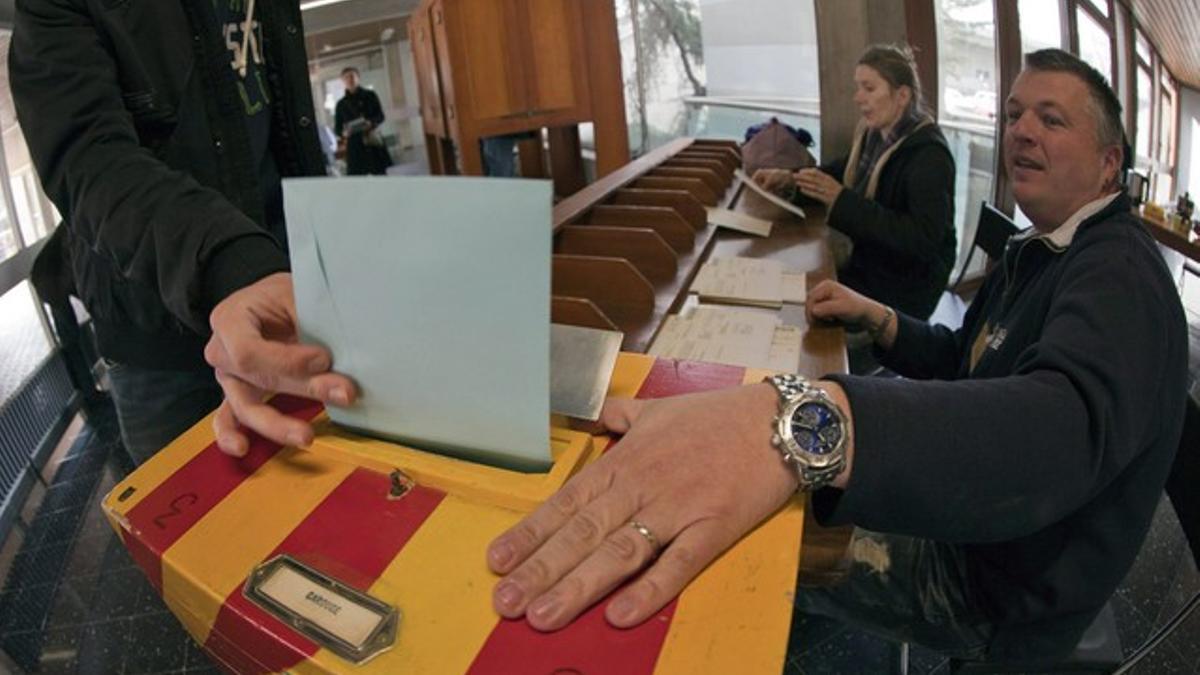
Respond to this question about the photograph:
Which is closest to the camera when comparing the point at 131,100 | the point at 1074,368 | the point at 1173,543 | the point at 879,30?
the point at 1074,368

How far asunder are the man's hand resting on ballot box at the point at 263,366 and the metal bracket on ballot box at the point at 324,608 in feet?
0.45

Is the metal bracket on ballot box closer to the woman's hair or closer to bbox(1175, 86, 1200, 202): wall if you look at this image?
bbox(1175, 86, 1200, 202): wall

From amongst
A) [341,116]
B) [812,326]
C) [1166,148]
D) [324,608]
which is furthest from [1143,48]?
[341,116]

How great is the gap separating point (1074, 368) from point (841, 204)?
52.0 inches

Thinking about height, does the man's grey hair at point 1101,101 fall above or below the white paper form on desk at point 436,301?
above

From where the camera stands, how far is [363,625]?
0.39 metres

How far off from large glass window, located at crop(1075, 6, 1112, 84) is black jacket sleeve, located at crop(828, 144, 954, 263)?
554 millimetres

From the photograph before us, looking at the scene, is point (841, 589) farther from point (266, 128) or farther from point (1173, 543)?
point (1173, 543)

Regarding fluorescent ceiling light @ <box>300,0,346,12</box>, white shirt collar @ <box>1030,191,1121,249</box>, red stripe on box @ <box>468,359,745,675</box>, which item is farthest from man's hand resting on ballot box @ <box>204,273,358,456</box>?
fluorescent ceiling light @ <box>300,0,346,12</box>

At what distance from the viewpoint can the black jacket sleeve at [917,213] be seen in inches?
70.7

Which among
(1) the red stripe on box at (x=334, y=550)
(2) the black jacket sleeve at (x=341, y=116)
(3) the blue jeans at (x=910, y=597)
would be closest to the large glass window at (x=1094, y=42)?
(3) the blue jeans at (x=910, y=597)

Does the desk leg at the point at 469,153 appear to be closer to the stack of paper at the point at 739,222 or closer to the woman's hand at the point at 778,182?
the woman's hand at the point at 778,182

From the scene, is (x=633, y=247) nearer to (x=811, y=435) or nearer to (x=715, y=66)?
(x=811, y=435)

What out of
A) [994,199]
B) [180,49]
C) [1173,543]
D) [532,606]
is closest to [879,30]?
[994,199]
